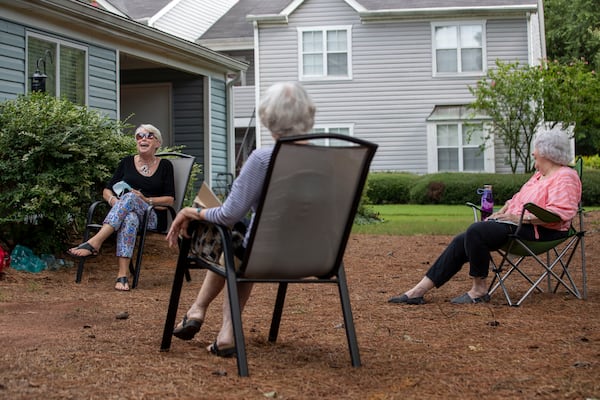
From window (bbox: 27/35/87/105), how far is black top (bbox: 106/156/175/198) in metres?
3.34

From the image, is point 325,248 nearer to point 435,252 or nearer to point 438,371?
point 438,371

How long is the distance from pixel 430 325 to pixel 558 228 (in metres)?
1.34

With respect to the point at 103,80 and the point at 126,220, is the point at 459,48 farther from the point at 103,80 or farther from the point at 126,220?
the point at 126,220

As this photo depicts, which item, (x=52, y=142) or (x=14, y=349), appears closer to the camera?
(x=14, y=349)

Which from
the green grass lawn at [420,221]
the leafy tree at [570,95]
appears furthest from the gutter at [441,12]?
the green grass lawn at [420,221]

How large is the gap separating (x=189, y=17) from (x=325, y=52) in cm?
499

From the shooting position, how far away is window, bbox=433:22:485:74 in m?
22.9

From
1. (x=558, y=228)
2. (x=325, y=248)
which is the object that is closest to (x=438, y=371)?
(x=325, y=248)

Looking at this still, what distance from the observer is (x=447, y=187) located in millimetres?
19688

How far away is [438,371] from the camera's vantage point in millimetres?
3635

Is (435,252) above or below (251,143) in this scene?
below

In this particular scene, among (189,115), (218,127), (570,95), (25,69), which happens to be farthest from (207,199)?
(570,95)

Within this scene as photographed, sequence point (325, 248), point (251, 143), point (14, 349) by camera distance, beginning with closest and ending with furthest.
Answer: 1. point (325, 248)
2. point (14, 349)
3. point (251, 143)

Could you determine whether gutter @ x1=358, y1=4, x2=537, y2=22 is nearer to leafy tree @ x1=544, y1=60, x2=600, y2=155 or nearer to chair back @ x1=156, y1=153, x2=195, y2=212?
leafy tree @ x1=544, y1=60, x2=600, y2=155
